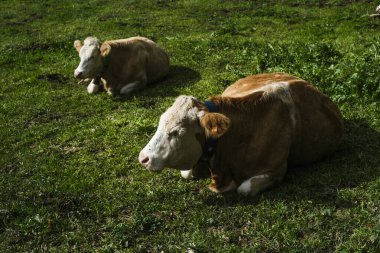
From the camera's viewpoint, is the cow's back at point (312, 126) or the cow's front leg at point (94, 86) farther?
the cow's front leg at point (94, 86)

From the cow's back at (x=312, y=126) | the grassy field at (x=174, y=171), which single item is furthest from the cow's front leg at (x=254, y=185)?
the cow's back at (x=312, y=126)

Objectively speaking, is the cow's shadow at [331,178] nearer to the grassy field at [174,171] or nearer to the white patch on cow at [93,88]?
the grassy field at [174,171]

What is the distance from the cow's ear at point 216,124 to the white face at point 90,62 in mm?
5780

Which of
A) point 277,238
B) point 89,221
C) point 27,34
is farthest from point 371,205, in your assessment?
point 27,34

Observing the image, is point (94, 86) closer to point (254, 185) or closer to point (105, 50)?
point (105, 50)

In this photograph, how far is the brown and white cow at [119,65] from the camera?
36.8 ft

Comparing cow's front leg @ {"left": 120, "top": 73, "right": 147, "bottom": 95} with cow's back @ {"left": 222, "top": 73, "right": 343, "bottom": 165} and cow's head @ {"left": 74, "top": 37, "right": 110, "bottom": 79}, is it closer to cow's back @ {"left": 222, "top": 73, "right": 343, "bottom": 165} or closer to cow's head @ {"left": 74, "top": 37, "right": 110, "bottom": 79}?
cow's head @ {"left": 74, "top": 37, "right": 110, "bottom": 79}

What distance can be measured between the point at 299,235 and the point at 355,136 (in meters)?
2.63

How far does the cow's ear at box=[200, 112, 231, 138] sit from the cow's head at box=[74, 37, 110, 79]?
5782mm

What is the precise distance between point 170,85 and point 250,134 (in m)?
5.38

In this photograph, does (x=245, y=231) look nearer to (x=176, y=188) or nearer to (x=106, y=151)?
(x=176, y=188)

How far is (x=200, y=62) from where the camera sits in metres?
12.9

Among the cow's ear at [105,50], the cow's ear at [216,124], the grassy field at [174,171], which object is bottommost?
the grassy field at [174,171]

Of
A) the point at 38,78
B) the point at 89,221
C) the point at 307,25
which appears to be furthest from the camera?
the point at 307,25
